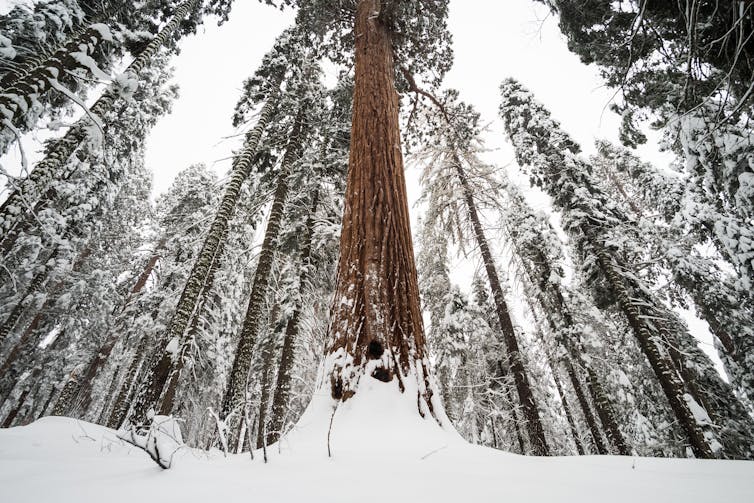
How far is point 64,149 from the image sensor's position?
771 cm

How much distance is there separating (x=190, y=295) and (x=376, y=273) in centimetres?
572

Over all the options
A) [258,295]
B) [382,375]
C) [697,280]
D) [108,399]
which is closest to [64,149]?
[258,295]

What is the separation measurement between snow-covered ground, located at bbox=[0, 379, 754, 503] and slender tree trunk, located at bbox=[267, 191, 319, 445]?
17.6 feet

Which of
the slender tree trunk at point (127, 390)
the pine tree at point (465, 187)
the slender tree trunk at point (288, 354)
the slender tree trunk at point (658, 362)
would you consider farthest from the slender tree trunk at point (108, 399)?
the slender tree trunk at point (658, 362)

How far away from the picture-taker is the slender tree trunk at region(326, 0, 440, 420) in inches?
83.6

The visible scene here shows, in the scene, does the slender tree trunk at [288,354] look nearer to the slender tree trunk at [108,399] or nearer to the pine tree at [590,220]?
the pine tree at [590,220]

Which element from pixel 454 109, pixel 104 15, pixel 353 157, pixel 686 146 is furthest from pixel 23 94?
pixel 686 146

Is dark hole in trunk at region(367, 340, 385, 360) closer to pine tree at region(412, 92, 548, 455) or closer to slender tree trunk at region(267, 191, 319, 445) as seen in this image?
slender tree trunk at region(267, 191, 319, 445)

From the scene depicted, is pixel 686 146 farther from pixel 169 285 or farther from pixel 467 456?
pixel 169 285

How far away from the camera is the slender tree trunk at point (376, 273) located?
212 centimetres

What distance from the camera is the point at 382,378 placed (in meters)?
2.05

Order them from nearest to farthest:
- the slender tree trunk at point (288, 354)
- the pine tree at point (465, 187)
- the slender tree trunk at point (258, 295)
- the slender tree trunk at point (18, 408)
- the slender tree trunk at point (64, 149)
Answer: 1. the slender tree trunk at point (64, 149)
2. the slender tree trunk at point (258, 295)
3. the slender tree trunk at point (288, 354)
4. the pine tree at point (465, 187)
5. the slender tree trunk at point (18, 408)

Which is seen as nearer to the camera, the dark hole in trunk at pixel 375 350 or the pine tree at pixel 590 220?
the dark hole in trunk at pixel 375 350

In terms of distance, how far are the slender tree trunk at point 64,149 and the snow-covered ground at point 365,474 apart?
511 cm
